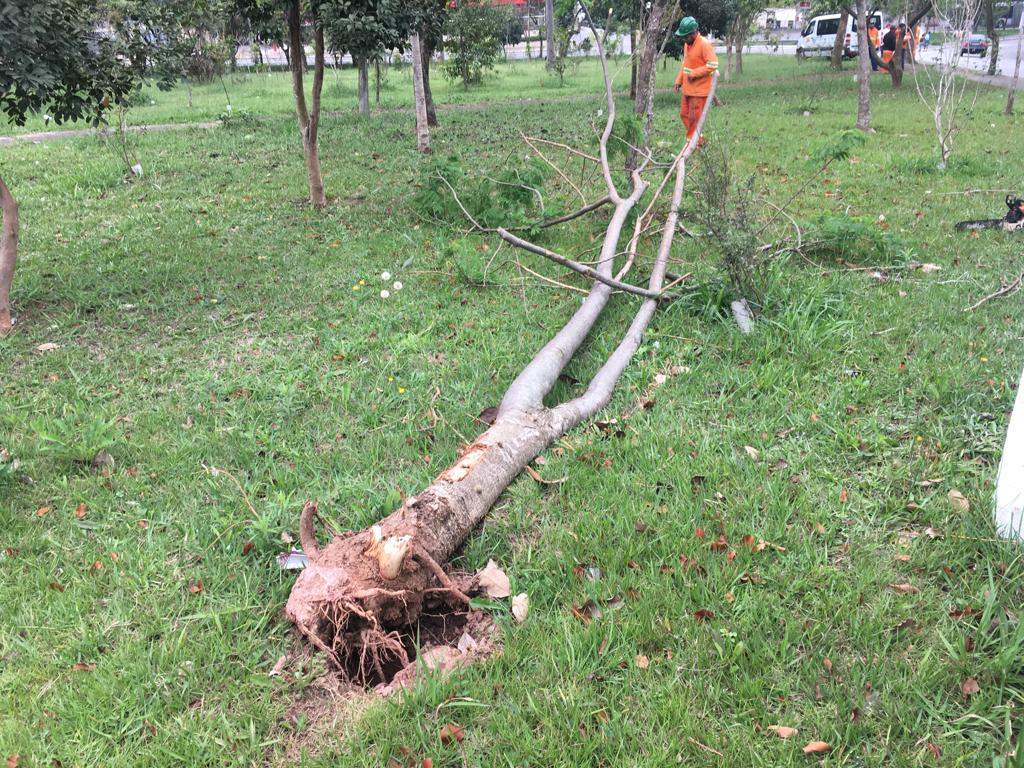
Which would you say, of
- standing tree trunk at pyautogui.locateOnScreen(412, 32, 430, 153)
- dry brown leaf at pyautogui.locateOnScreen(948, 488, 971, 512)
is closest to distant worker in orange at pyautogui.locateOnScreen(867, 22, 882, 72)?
standing tree trunk at pyautogui.locateOnScreen(412, 32, 430, 153)

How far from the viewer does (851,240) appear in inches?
207

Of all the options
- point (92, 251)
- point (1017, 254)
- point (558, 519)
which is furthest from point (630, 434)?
point (92, 251)

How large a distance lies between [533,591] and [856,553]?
3.80 feet

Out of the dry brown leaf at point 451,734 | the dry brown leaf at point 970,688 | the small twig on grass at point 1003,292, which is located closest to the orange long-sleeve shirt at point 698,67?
the small twig on grass at point 1003,292

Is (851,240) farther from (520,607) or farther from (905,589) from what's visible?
(520,607)

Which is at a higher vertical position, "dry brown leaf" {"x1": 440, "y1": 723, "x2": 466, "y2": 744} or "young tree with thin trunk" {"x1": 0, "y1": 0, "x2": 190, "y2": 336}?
"young tree with thin trunk" {"x1": 0, "y1": 0, "x2": 190, "y2": 336}

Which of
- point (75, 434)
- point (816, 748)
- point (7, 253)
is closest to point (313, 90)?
point (7, 253)

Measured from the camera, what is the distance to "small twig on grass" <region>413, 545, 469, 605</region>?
7.93 feet

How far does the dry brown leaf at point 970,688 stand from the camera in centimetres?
199

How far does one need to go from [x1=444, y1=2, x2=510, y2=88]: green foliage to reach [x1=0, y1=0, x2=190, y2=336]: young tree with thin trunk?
46.8 feet

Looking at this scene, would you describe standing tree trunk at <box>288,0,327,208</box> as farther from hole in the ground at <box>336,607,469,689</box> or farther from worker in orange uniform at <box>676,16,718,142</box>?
hole in the ground at <box>336,607,469,689</box>

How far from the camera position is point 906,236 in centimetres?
594

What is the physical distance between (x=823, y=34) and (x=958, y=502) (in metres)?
32.1

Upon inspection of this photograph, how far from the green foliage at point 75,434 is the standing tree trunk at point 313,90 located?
13.7 ft
